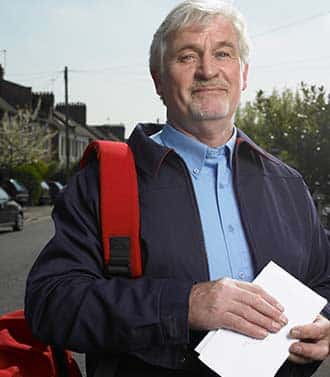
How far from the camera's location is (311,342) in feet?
6.82

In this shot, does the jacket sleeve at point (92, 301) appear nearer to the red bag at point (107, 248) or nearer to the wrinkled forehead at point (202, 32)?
the red bag at point (107, 248)

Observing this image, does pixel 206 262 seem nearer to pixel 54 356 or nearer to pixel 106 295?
pixel 106 295

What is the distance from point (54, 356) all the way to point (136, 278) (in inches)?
14.3

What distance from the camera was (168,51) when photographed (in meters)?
2.27

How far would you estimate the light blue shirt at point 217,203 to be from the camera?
2.19 m

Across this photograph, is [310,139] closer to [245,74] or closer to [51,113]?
[245,74]

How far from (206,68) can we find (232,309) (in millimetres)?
752

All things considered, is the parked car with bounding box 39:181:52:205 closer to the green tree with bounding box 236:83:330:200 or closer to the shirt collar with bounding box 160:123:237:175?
the green tree with bounding box 236:83:330:200

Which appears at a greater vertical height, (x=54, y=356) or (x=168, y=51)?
(x=168, y=51)

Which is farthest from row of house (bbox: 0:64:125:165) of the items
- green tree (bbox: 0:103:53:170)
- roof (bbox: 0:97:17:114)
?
green tree (bbox: 0:103:53:170)

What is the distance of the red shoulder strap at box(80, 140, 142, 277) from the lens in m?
2.03

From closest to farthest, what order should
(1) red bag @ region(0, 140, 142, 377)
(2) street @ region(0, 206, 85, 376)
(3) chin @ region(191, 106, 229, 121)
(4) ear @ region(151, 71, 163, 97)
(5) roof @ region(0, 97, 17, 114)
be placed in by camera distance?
(1) red bag @ region(0, 140, 142, 377) → (3) chin @ region(191, 106, 229, 121) → (4) ear @ region(151, 71, 163, 97) → (2) street @ region(0, 206, 85, 376) → (5) roof @ region(0, 97, 17, 114)

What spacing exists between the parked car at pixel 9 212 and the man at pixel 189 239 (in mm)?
18441

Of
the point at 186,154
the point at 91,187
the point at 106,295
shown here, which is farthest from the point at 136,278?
the point at 186,154
